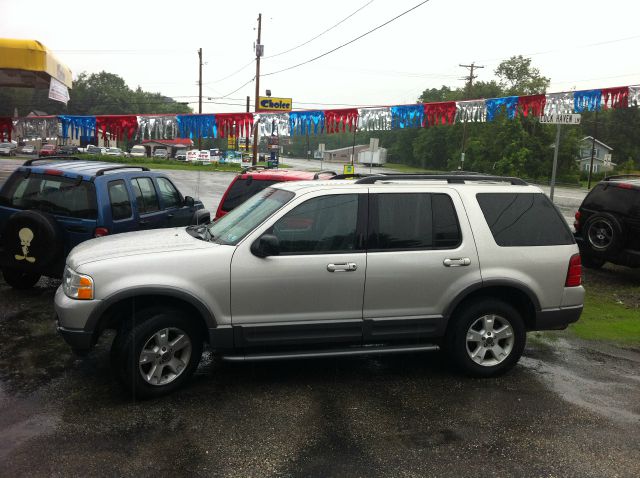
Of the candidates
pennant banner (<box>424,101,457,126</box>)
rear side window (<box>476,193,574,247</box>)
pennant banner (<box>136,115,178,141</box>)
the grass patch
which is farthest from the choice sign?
rear side window (<box>476,193,574,247</box>)

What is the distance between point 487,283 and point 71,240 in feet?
15.4

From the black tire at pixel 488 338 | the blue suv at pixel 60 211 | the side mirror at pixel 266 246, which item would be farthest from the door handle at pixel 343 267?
the blue suv at pixel 60 211

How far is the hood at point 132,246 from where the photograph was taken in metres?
4.49

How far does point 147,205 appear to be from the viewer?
7859 millimetres

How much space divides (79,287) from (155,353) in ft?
2.52

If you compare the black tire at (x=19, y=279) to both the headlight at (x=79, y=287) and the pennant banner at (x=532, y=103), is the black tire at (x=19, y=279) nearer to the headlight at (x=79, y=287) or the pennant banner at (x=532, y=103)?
the headlight at (x=79, y=287)

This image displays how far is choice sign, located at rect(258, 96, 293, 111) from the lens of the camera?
37.0m

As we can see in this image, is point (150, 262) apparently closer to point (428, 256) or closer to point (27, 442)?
point (27, 442)

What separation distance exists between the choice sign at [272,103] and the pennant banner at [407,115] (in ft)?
72.8

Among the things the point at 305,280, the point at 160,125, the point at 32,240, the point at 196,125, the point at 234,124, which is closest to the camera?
the point at 305,280

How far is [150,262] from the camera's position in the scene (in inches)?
172

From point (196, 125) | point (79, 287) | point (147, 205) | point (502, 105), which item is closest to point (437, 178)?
point (79, 287)

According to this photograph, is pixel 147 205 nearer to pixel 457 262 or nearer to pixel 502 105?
pixel 457 262

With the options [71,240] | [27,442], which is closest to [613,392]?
[27,442]
